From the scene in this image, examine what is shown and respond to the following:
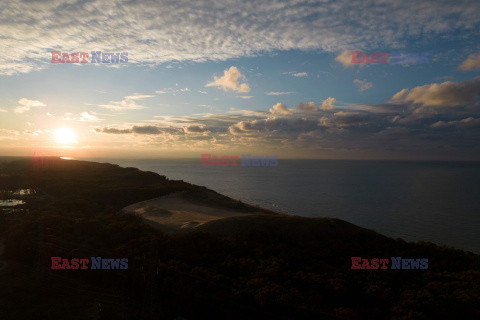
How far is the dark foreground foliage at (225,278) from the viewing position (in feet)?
47.0

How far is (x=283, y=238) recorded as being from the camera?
27000 millimetres

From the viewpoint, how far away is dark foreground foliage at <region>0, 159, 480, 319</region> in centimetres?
1431

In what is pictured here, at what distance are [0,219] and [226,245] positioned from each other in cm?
2881
